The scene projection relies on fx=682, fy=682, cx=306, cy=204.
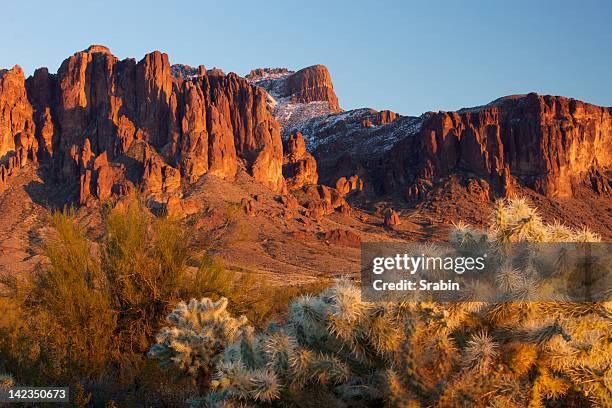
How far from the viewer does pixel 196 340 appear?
1028cm

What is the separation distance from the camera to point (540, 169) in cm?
10388

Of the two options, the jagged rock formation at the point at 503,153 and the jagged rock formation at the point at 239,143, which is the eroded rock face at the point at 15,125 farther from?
the jagged rock formation at the point at 503,153

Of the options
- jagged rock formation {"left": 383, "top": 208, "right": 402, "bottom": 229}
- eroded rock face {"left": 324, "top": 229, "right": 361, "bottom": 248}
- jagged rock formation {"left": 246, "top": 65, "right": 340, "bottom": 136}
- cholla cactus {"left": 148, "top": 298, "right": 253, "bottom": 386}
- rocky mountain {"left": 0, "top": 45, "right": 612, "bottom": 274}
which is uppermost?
jagged rock formation {"left": 246, "top": 65, "right": 340, "bottom": 136}

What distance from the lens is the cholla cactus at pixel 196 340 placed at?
10164mm

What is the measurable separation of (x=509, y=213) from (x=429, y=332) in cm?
181

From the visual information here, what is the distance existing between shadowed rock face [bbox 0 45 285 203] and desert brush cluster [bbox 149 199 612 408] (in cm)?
7224

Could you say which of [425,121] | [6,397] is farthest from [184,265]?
[425,121]

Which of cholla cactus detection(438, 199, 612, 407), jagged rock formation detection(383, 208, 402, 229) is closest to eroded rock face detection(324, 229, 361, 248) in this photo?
jagged rock formation detection(383, 208, 402, 229)

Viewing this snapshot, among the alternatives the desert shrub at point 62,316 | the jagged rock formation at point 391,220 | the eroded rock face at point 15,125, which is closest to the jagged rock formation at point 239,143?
the eroded rock face at point 15,125

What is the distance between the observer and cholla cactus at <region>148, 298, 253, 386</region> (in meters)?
10.2

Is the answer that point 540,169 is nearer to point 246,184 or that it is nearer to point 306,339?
point 246,184

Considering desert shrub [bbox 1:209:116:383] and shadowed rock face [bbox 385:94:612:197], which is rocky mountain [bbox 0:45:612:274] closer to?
shadowed rock face [bbox 385:94:612:197]

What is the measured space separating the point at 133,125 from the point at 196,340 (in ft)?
265

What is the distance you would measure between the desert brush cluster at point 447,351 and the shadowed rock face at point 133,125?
237 feet
